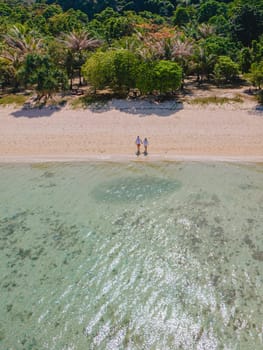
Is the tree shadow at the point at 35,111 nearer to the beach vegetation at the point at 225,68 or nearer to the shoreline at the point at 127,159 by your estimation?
the shoreline at the point at 127,159

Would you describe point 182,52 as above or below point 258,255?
above

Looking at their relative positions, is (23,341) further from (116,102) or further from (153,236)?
(116,102)

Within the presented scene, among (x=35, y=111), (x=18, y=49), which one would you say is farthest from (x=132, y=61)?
(x=18, y=49)

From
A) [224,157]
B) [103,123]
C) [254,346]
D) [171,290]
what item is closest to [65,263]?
[171,290]

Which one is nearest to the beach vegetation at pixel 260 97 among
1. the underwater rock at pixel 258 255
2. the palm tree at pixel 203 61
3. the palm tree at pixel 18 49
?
the palm tree at pixel 203 61

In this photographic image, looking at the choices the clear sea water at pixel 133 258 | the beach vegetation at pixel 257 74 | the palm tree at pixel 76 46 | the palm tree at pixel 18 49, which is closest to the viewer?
the clear sea water at pixel 133 258

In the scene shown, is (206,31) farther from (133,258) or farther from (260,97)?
(133,258)

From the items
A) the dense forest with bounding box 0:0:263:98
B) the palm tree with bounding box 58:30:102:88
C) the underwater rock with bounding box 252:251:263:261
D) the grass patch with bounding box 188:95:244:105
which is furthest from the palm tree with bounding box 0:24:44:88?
the underwater rock with bounding box 252:251:263:261

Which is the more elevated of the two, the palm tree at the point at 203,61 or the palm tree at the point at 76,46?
the palm tree at the point at 76,46
